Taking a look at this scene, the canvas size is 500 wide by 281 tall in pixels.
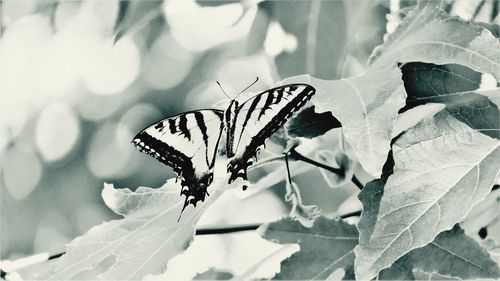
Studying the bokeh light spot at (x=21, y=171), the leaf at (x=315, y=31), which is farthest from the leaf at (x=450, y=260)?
the bokeh light spot at (x=21, y=171)

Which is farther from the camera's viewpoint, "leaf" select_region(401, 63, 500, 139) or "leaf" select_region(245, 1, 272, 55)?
"leaf" select_region(245, 1, 272, 55)

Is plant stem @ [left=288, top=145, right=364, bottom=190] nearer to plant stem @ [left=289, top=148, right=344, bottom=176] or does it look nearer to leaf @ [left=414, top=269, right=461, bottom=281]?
plant stem @ [left=289, top=148, right=344, bottom=176]

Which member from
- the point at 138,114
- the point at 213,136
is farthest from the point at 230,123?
the point at 138,114

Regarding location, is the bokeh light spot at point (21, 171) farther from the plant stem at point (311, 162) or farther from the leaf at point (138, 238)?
the plant stem at point (311, 162)

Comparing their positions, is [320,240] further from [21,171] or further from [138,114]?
[21,171]

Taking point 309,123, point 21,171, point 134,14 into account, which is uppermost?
point 134,14

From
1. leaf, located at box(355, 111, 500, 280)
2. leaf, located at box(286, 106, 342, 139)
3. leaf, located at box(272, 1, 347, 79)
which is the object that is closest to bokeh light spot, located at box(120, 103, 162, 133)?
leaf, located at box(272, 1, 347, 79)
